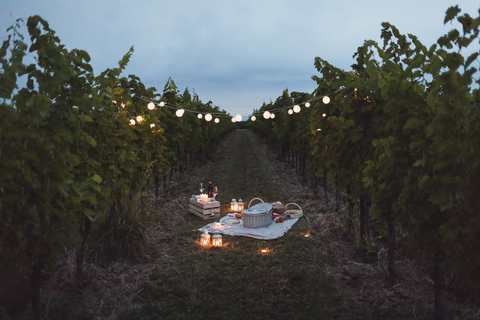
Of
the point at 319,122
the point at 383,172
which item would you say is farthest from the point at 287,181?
the point at 383,172

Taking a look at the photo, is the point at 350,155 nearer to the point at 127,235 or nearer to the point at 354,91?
the point at 354,91

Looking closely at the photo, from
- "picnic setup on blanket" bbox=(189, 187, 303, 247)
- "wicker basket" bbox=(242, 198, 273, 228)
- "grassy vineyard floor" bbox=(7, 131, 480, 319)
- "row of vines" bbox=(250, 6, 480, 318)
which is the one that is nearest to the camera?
"row of vines" bbox=(250, 6, 480, 318)

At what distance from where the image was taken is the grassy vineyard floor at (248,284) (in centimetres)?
459

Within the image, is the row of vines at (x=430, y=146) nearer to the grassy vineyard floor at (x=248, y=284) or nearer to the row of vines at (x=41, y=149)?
the grassy vineyard floor at (x=248, y=284)

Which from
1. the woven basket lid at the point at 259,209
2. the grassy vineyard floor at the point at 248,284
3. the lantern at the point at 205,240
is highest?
the woven basket lid at the point at 259,209

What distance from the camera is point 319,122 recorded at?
7.98m

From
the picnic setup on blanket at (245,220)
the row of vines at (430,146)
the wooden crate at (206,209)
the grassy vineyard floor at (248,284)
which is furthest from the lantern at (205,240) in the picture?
the row of vines at (430,146)

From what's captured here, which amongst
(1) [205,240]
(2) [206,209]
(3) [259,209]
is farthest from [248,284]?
(2) [206,209]

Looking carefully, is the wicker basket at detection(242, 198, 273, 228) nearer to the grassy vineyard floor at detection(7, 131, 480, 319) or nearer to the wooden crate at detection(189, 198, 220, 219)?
the grassy vineyard floor at detection(7, 131, 480, 319)

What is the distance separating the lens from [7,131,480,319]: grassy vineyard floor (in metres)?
4.59

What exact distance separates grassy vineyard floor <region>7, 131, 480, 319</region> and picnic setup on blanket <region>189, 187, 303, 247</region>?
0.30 metres

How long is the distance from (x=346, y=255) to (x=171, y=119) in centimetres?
740

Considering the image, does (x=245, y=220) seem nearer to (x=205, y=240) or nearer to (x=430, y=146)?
(x=205, y=240)

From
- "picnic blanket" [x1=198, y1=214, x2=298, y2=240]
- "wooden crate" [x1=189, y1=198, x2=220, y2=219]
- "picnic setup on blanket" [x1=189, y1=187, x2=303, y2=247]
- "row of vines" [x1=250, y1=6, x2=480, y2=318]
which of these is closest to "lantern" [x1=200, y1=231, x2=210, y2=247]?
"picnic setup on blanket" [x1=189, y1=187, x2=303, y2=247]
